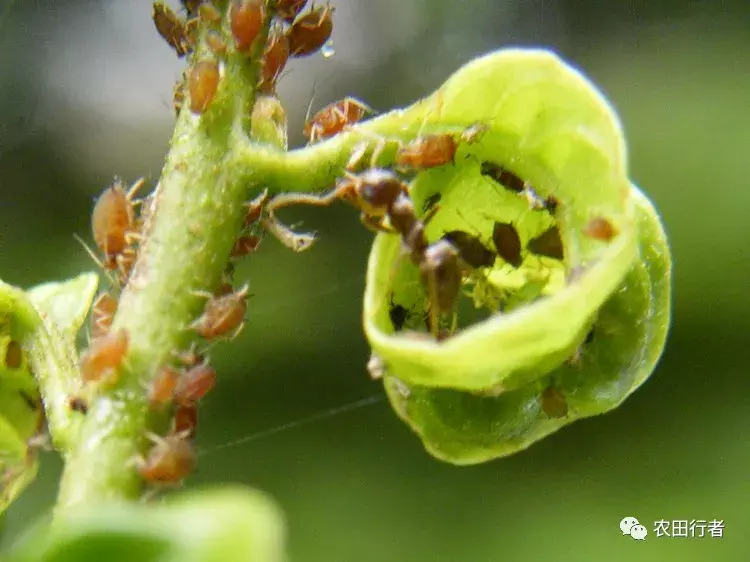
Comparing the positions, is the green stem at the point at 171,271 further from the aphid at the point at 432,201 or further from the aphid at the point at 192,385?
the aphid at the point at 432,201

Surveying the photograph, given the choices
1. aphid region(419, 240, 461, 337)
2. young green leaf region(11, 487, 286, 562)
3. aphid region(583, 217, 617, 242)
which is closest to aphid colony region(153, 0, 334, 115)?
aphid region(419, 240, 461, 337)

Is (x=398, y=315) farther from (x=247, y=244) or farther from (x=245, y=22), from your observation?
(x=245, y=22)

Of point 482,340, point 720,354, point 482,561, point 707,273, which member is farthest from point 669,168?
point 482,340

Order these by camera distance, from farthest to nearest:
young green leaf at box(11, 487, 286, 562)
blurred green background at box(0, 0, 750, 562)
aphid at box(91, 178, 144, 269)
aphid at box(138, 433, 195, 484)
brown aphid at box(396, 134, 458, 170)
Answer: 1. blurred green background at box(0, 0, 750, 562)
2. aphid at box(91, 178, 144, 269)
3. brown aphid at box(396, 134, 458, 170)
4. aphid at box(138, 433, 195, 484)
5. young green leaf at box(11, 487, 286, 562)

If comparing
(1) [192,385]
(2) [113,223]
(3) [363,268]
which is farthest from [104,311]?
(3) [363,268]

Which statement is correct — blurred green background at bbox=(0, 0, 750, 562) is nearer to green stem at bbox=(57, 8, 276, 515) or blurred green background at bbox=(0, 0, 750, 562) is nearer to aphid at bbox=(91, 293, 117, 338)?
aphid at bbox=(91, 293, 117, 338)

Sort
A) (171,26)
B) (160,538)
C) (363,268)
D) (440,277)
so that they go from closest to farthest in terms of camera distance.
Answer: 1. (160,538)
2. (440,277)
3. (171,26)
4. (363,268)
